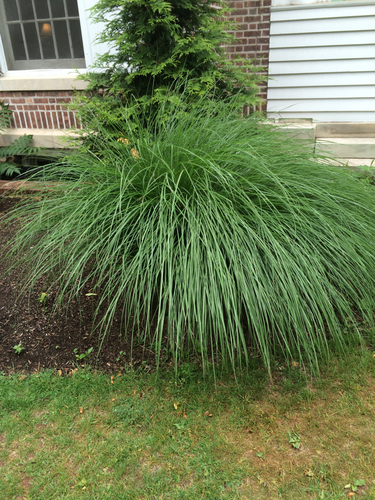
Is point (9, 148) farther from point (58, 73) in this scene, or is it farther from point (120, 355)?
point (120, 355)

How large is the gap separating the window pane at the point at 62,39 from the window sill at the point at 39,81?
0.21 meters

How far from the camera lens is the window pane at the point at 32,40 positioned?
530 centimetres

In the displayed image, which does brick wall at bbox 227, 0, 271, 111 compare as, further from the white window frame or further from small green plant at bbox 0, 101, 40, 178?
small green plant at bbox 0, 101, 40, 178

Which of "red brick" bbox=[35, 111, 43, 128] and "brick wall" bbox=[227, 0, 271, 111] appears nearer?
"brick wall" bbox=[227, 0, 271, 111]

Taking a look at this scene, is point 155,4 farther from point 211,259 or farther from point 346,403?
point 346,403

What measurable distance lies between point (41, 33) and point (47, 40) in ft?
0.40

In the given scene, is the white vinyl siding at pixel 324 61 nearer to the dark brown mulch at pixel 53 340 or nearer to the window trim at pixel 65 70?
the window trim at pixel 65 70

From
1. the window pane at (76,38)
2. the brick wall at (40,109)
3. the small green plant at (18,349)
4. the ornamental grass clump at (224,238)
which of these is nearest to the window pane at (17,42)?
the brick wall at (40,109)

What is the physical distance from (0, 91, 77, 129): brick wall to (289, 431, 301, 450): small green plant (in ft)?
15.3

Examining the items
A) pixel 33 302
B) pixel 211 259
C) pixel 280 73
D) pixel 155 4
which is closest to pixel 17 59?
pixel 155 4

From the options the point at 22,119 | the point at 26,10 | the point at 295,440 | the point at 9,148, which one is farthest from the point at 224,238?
the point at 26,10

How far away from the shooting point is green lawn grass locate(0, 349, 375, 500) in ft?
5.80

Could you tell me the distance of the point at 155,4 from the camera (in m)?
3.29

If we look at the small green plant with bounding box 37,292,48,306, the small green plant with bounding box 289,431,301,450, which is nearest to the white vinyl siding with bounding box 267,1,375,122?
the small green plant with bounding box 37,292,48,306
